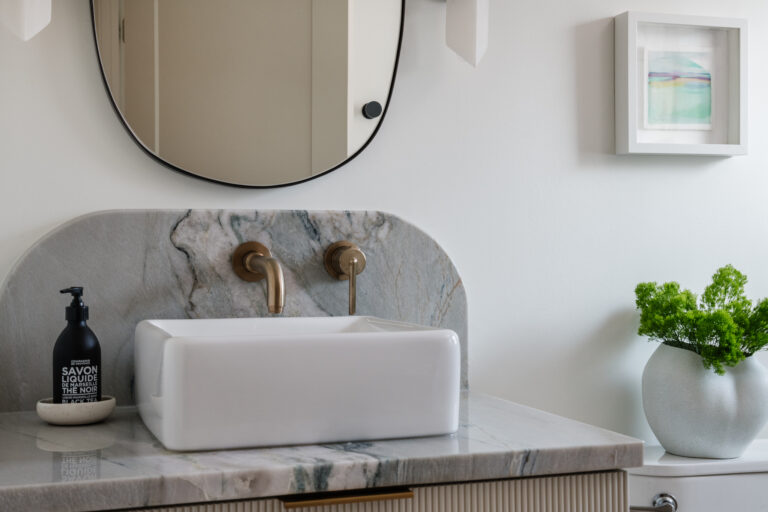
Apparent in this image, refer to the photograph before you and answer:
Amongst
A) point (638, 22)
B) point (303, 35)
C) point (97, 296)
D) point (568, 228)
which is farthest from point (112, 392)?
point (638, 22)

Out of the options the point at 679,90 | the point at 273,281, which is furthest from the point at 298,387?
the point at 679,90

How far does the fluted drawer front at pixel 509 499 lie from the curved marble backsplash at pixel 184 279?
20.3 inches

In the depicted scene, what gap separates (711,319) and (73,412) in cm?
111

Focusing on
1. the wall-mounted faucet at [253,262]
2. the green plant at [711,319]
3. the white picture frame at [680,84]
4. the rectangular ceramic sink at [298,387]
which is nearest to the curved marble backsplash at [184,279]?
the wall-mounted faucet at [253,262]

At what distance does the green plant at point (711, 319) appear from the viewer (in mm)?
1562

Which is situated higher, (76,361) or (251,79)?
(251,79)

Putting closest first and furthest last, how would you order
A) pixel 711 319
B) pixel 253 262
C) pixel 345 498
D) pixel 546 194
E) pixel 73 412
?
pixel 345 498 → pixel 73 412 → pixel 253 262 → pixel 711 319 → pixel 546 194

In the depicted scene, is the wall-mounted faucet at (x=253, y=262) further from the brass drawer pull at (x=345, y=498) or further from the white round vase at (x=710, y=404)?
the white round vase at (x=710, y=404)

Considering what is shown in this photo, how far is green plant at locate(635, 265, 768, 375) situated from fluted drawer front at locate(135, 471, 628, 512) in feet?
1.79

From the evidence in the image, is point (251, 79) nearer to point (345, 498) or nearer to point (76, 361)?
point (76, 361)

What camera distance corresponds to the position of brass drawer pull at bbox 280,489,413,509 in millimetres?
985

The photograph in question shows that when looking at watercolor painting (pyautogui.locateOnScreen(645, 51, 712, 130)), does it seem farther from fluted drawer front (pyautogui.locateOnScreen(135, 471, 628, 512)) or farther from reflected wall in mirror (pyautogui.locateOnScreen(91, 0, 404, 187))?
fluted drawer front (pyautogui.locateOnScreen(135, 471, 628, 512))

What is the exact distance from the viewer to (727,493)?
5.21 feet

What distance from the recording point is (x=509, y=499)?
107cm
